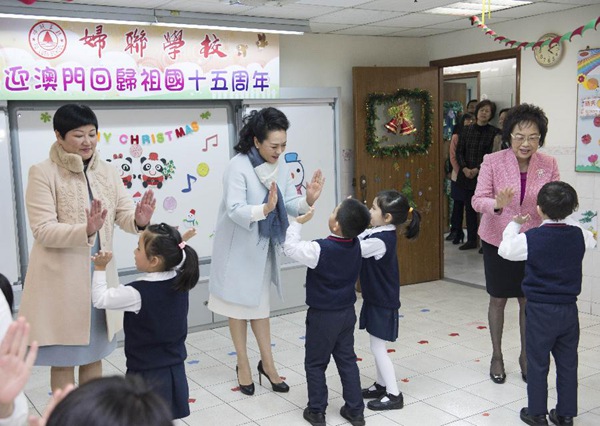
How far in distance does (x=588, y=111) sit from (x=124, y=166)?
A: 3.41 metres

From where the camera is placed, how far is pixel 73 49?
4406 mm

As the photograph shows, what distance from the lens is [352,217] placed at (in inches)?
119

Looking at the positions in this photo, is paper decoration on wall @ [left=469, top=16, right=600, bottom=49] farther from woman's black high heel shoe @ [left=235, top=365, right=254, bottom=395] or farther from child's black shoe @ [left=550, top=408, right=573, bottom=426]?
woman's black high heel shoe @ [left=235, top=365, right=254, bottom=395]

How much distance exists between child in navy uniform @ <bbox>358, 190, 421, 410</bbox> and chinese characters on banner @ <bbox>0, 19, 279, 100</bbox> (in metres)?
2.09

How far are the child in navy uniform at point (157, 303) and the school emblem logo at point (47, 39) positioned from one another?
85.7 inches

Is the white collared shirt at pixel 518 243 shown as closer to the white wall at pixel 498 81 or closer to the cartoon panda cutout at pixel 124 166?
the cartoon panda cutout at pixel 124 166

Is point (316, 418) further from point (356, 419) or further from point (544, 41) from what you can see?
point (544, 41)

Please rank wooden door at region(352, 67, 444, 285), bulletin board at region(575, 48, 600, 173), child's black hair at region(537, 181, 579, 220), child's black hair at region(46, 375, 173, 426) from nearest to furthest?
child's black hair at region(46, 375, 173, 426), child's black hair at region(537, 181, 579, 220), bulletin board at region(575, 48, 600, 173), wooden door at region(352, 67, 444, 285)

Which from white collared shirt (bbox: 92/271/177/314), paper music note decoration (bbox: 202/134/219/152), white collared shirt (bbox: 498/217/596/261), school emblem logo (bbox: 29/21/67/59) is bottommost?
white collared shirt (bbox: 92/271/177/314)

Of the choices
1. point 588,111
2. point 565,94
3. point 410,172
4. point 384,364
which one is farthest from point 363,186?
point 384,364

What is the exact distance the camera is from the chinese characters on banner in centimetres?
423

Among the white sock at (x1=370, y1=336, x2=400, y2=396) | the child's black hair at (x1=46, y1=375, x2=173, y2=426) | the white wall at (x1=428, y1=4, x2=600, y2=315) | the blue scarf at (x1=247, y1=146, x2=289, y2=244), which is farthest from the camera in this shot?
the white wall at (x1=428, y1=4, x2=600, y2=315)

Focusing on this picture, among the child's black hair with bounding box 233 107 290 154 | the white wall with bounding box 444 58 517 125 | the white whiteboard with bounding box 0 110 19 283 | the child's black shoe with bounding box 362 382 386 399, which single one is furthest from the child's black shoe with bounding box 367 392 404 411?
the white wall with bounding box 444 58 517 125

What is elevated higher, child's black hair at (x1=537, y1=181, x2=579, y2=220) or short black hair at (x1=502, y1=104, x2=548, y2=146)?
short black hair at (x1=502, y1=104, x2=548, y2=146)
